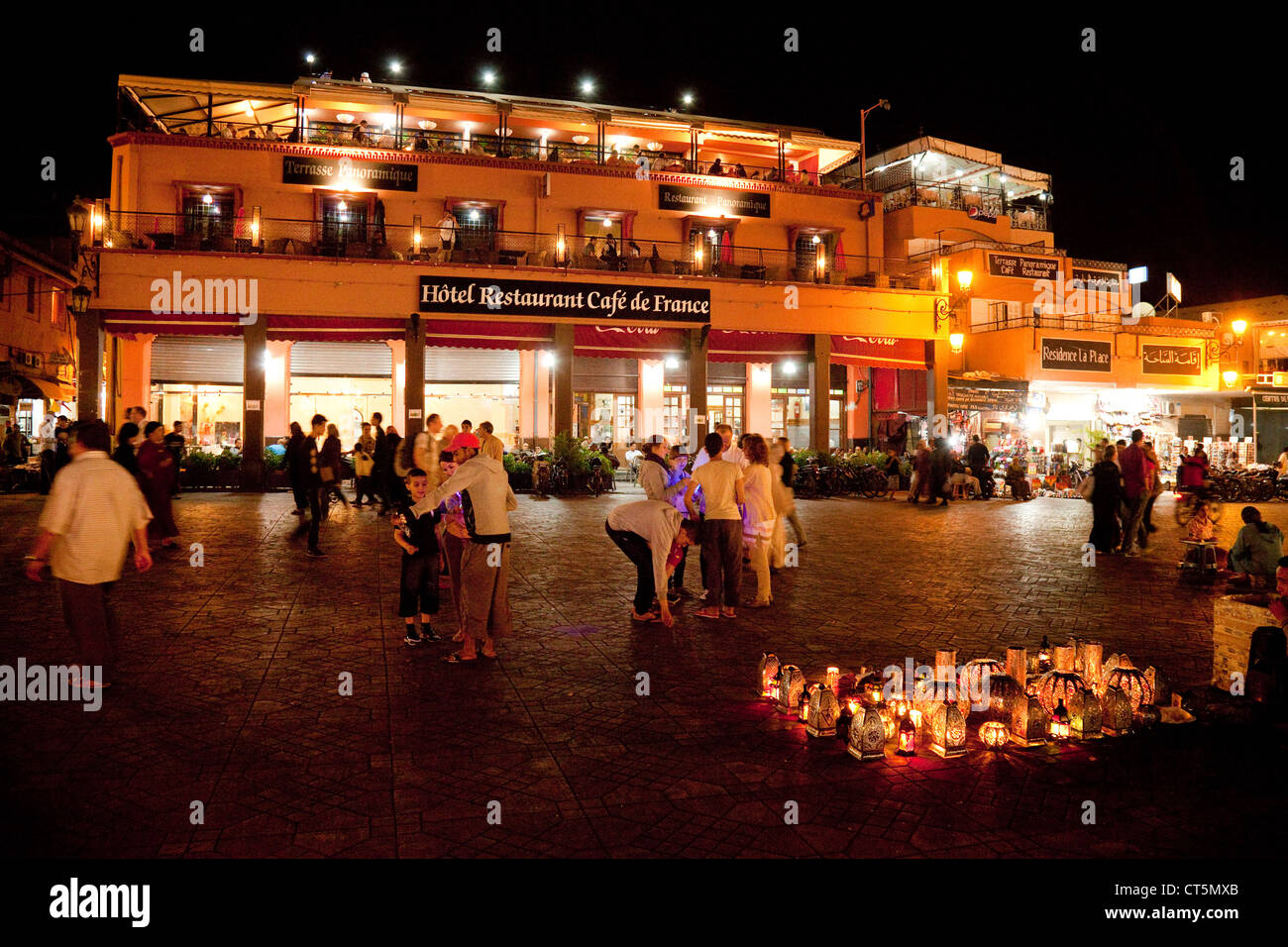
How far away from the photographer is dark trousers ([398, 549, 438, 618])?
7.41m

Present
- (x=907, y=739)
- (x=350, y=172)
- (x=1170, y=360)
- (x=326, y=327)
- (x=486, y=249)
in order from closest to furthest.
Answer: (x=907, y=739) → (x=326, y=327) → (x=350, y=172) → (x=486, y=249) → (x=1170, y=360)

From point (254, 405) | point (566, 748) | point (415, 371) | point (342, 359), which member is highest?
point (342, 359)

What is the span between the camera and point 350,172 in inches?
976

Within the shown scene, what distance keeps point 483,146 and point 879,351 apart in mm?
13524

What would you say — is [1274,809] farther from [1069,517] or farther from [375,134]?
[375,134]

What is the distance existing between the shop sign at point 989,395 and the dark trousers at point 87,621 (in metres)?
25.5

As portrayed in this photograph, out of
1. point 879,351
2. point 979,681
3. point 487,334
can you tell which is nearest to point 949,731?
point 979,681

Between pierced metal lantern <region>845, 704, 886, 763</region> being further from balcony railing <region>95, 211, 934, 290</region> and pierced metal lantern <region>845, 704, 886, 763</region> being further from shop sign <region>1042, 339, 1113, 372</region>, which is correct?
shop sign <region>1042, 339, 1113, 372</region>

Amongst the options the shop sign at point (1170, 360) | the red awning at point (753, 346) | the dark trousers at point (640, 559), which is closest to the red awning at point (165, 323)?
the red awning at point (753, 346)

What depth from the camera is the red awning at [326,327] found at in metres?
23.8

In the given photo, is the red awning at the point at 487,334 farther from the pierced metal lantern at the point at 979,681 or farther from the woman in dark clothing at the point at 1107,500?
the pierced metal lantern at the point at 979,681

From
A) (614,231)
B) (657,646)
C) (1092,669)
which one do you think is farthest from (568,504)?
(1092,669)

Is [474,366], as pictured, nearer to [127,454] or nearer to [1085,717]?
[127,454]

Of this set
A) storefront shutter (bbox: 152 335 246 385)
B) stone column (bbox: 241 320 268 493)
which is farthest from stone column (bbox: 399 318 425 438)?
storefront shutter (bbox: 152 335 246 385)
